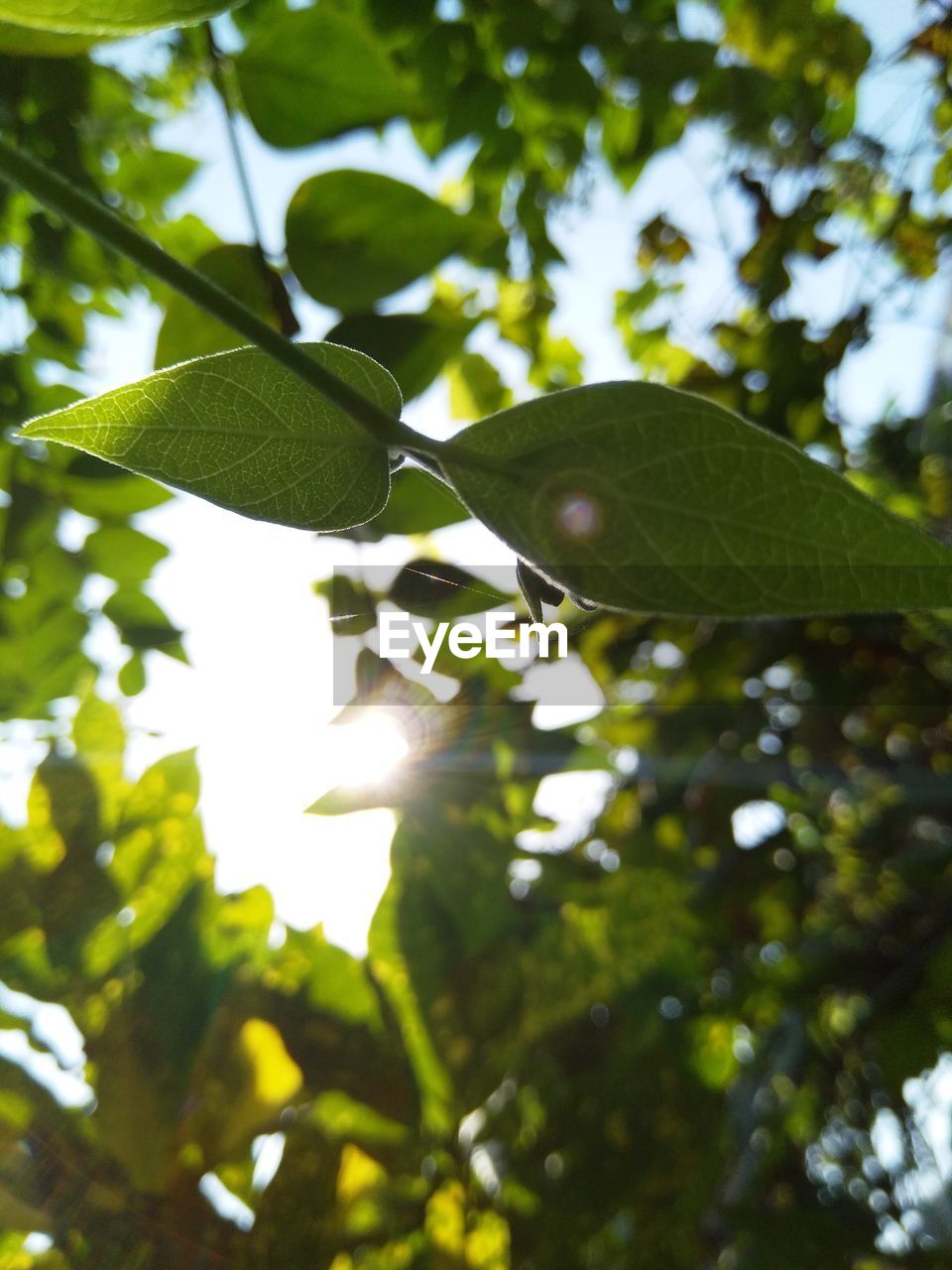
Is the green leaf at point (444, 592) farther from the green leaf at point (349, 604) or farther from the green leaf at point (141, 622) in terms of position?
the green leaf at point (141, 622)

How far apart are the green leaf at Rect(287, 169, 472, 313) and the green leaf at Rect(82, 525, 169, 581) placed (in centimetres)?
34

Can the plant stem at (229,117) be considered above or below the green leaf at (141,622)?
above

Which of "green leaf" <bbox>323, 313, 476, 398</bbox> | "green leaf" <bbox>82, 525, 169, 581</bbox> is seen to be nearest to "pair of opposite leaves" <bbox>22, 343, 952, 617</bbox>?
"green leaf" <bbox>323, 313, 476, 398</bbox>

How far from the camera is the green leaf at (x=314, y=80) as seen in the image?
504 millimetres

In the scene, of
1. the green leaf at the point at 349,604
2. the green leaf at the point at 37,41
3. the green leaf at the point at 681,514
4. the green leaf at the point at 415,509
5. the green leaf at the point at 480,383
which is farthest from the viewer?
the green leaf at the point at 480,383

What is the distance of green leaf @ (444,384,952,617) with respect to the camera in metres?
0.16

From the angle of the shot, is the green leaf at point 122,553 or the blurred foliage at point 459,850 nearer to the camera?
the blurred foliage at point 459,850

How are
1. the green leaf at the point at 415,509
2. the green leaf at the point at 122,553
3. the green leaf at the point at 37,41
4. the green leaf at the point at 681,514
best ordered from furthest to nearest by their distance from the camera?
the green leaf at the point at 122,553, the green leaf at the point at 415,509, the green leaf at the point at 37,41, the green leaf at the point at 681,514

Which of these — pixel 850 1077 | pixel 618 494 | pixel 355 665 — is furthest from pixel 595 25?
pixel 850 1077

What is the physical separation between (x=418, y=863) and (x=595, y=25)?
2.37 feet

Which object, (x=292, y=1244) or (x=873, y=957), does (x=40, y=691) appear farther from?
(x=873, y=957)

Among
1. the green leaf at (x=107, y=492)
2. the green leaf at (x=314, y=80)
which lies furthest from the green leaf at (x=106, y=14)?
the green leaf at (x=107, y=492)

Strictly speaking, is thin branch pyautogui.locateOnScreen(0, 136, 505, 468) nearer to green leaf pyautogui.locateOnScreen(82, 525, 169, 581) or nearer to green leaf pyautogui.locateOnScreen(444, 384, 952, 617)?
green leaf pyautogui.locateOnScreen(444, 384, 952, 617)

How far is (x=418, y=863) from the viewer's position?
70cm
